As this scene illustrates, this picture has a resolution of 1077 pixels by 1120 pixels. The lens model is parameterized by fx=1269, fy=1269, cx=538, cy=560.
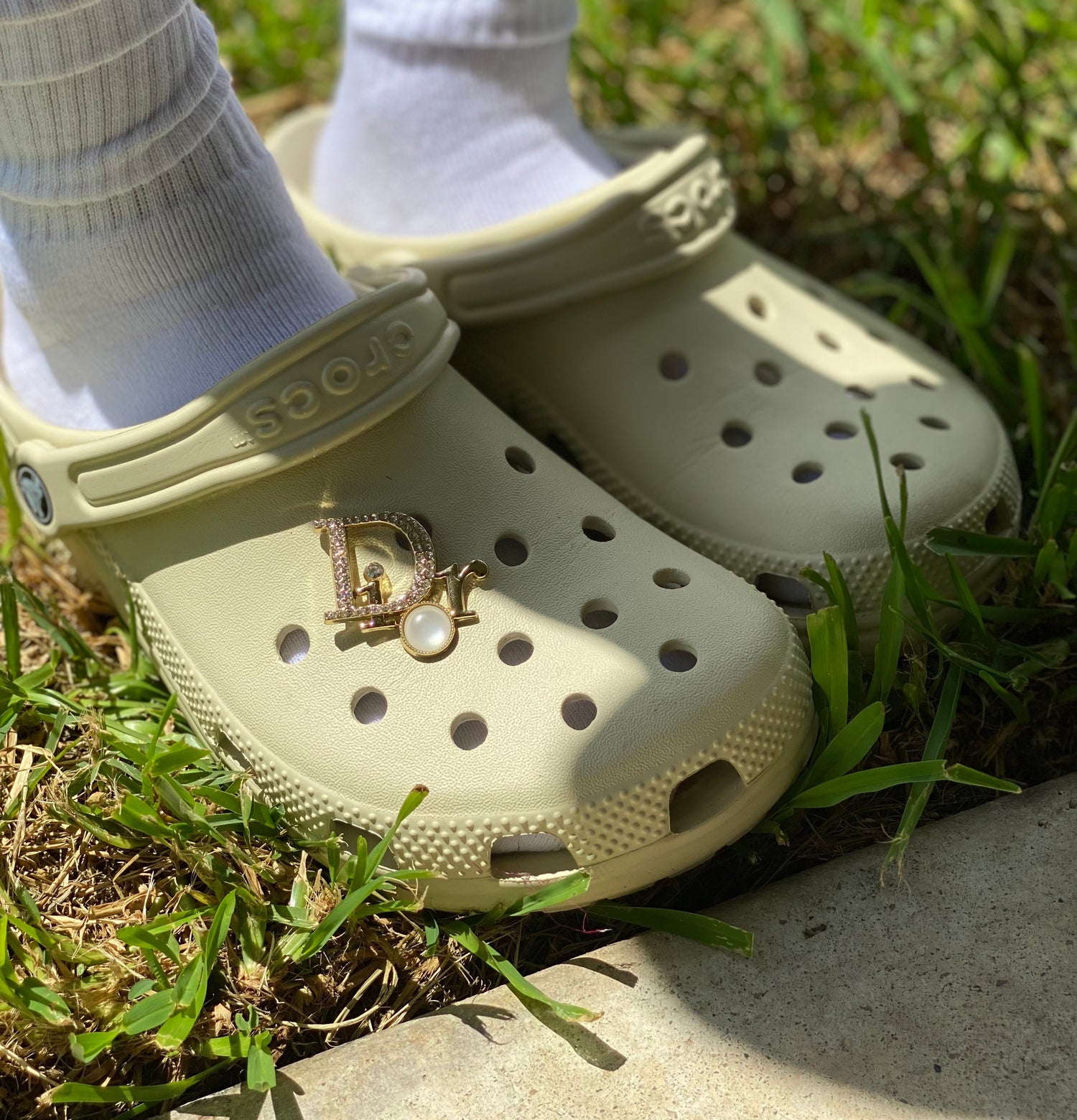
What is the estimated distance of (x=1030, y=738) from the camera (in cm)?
119

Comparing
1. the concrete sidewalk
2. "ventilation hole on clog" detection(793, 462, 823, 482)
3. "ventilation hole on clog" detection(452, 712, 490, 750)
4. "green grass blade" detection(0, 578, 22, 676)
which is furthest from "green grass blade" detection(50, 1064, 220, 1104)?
"ventilation hole on clog" detection(793, 462, 823, 482)

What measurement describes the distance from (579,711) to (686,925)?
191 millimetres

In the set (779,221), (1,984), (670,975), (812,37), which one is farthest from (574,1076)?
(812,37)

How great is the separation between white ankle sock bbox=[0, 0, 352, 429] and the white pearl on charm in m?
0.29

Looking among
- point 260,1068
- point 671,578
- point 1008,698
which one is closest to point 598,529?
point 671,578

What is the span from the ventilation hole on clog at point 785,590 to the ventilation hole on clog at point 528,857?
0.34 meters

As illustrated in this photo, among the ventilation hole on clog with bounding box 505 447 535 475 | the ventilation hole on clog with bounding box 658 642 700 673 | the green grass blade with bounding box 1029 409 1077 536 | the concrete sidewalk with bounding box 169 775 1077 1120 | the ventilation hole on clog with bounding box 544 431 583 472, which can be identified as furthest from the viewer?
the ventilation hole on clog with bounding box 544 431 583 472

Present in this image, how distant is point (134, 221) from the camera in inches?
42.6

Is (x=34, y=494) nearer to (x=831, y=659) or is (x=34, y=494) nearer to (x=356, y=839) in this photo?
(x=356, y=839)

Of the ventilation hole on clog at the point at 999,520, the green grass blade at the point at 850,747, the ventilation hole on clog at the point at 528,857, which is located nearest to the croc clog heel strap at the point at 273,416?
the ventilation hole on clog at the point at 528,857

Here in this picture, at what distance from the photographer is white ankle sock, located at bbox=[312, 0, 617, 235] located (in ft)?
4.73

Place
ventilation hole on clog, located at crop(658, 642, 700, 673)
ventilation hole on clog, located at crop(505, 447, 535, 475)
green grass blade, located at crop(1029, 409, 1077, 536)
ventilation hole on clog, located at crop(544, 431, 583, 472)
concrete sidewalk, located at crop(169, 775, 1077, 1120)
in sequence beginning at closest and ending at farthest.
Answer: concrete sidewalk, located at crop(169, 775, 1077, 1120)
ventilation hole on clog, located at crop(658, 642, 700, 673)
ventilation hole on clog, located at crop(505, 447, 535, 475)
green grass blade, located at crop(1029, 409, 1077, 536)
ventilation hole on clog, located at crop(544, 431, 583, 472)

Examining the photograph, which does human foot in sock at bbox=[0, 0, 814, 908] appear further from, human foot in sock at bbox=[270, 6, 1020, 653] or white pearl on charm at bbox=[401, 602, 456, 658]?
human foot in sock at bbox=[270, 6, 1020, 653]

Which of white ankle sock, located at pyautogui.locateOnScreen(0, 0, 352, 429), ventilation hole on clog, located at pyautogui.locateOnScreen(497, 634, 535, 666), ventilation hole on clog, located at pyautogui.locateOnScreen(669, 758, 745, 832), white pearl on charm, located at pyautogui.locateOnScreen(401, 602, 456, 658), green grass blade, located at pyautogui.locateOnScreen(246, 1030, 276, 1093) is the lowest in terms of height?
green grass blade, located at pyautogui.locateOnScreen(246, 1030, 276, 1093)
